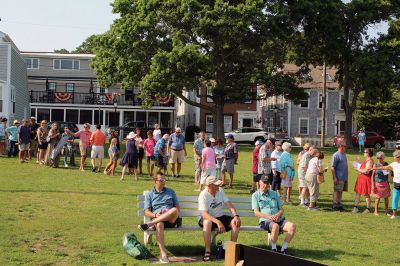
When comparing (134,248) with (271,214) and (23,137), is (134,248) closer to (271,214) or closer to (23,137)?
(271,214)

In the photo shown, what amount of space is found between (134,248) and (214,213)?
1490mm

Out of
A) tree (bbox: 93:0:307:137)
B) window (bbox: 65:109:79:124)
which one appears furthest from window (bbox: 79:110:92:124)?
tree (bbox: 93:0:307:137)

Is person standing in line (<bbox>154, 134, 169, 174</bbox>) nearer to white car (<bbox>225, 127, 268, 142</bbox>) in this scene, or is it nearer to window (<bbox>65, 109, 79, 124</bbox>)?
white car (<bbox>225, 127, 268, 142</bbox>)

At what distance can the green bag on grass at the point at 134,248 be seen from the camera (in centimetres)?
851

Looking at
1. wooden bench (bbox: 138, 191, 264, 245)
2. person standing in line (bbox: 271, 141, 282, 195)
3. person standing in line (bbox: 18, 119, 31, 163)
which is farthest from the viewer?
person standing in line (bbox: 18, 119, 31, 163)

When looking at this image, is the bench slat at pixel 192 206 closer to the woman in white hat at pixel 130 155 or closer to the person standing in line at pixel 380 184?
the person standing in line at pixel 380 184

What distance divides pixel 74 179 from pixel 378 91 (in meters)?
29.2

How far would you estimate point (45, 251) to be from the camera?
8.63 m

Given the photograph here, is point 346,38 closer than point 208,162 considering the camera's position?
No

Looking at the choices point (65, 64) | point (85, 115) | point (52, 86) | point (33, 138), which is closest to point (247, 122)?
point (85, 115)

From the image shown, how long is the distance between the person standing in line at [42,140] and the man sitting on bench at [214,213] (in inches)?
552

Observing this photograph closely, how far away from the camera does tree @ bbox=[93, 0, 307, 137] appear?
1395 inches

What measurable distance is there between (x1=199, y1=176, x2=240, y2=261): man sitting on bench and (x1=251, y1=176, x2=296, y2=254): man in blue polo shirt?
22.1 inches

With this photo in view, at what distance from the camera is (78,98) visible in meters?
54.0
